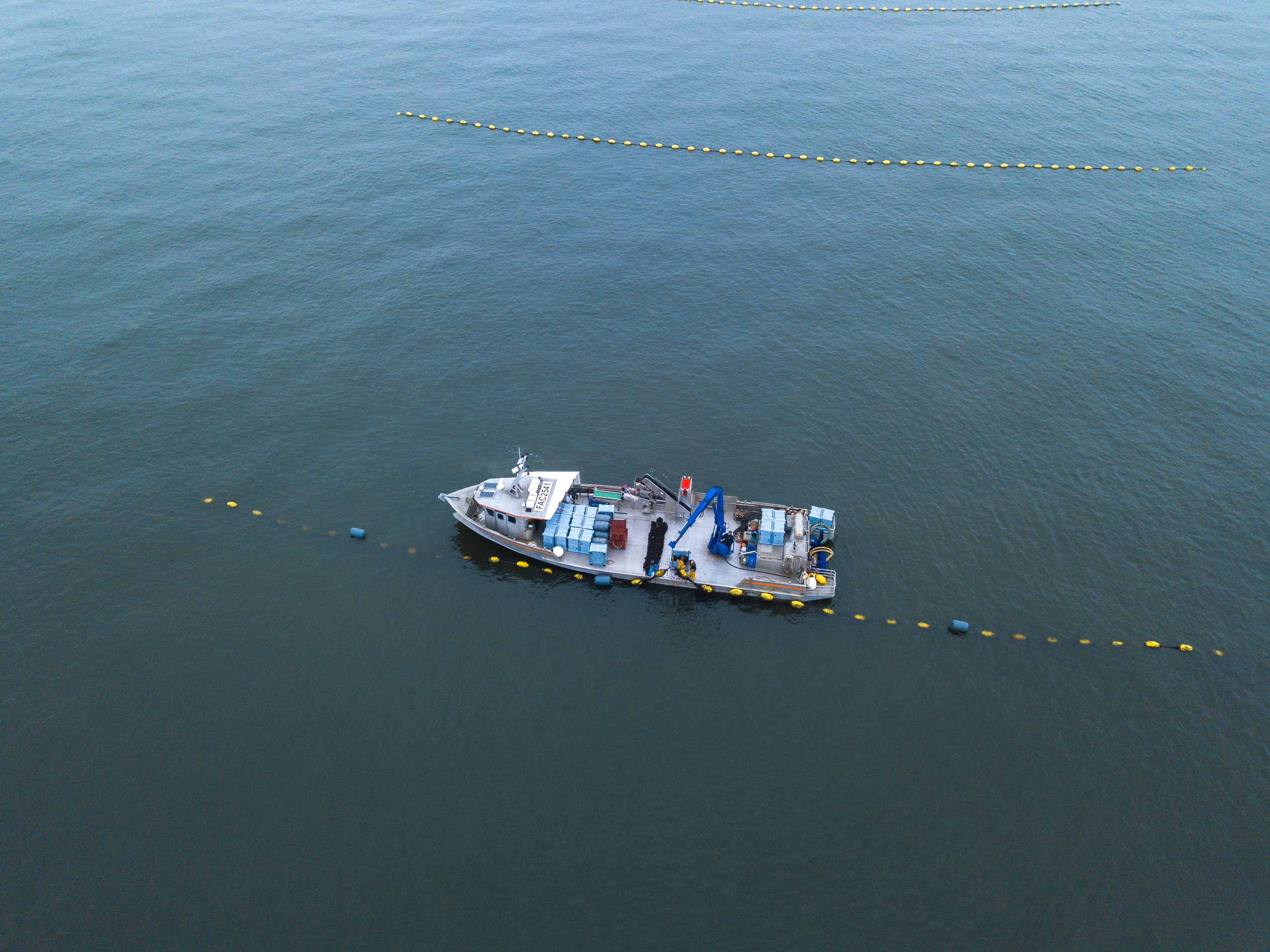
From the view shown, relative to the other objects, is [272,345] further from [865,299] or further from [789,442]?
[865,299]

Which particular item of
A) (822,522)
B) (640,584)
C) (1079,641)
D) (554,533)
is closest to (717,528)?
(640,584)

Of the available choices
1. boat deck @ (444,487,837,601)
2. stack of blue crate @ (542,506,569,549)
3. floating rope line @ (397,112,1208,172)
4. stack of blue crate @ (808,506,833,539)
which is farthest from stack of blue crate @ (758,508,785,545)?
floating rope line @ (397,112,1208,172)

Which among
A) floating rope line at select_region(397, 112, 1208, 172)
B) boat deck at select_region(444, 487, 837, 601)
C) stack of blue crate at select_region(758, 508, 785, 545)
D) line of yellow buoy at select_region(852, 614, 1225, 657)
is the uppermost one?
floating rope line at select_region(397, 112, 1208, 172)

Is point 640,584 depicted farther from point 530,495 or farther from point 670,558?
point 530,495

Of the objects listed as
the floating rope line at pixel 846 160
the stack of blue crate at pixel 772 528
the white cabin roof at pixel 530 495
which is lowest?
the stack of blue crate at pixel 772 528

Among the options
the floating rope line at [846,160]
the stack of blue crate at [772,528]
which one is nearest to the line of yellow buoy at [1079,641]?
the stack of blue crate at [772,528]

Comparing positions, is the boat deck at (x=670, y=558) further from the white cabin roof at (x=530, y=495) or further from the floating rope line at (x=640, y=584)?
the white cabin roof at (x=530, y=495)

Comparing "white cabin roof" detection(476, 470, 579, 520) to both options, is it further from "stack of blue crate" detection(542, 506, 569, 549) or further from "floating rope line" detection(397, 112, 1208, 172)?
"floating rope line" detection(397, 112, 1208, 172)
